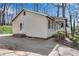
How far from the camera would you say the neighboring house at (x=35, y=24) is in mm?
3334

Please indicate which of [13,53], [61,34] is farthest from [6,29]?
[61,34]

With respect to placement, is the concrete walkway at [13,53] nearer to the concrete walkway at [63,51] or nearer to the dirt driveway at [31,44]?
the dirt driveway at [31,44]

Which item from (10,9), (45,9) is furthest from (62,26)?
(10,9)

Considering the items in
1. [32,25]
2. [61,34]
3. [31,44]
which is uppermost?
[32,25]

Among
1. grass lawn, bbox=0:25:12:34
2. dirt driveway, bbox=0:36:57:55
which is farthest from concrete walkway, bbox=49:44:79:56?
grass lawn, bbox=0:25:12:34

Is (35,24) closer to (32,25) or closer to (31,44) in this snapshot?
(32,25)

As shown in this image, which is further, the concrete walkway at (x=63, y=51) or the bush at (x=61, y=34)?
the bush at (x=61, y=34)

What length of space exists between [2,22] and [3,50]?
0.47m

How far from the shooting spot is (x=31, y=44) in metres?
3.32

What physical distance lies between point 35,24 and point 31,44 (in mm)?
321

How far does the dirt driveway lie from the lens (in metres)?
3.26

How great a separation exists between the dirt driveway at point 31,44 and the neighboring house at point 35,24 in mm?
95

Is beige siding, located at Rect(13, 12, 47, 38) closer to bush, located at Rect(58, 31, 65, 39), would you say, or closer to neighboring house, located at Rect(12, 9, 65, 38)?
neighboring house, located at Rect(12, 9, 65, 38)

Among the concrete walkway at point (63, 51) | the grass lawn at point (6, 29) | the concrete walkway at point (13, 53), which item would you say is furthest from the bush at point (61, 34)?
the grass lawn at point (6, 29)
